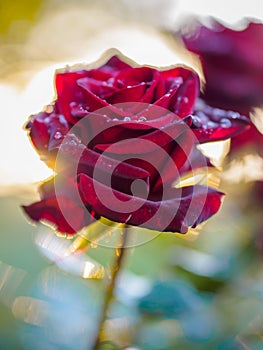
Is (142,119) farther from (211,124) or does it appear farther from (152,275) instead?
(152,275)

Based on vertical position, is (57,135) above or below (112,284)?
above

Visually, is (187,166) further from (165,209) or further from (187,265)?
(187,265)

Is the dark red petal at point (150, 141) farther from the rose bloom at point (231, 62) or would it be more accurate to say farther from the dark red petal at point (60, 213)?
the rose bloom at point (231, 62)

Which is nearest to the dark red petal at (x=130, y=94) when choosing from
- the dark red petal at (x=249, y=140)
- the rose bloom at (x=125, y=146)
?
the rose bloom at (x=125, y=146)

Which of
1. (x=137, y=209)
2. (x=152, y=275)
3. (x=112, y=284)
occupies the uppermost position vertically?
(x=137, y=209)

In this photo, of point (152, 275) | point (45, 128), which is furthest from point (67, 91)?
point (152, 275)

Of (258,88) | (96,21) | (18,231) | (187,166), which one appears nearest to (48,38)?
(96,21)

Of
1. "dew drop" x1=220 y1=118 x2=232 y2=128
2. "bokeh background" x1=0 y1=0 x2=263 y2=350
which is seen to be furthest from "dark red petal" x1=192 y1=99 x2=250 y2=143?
"bokeh background" x1=0 y1=0 x2=263 y2=350
